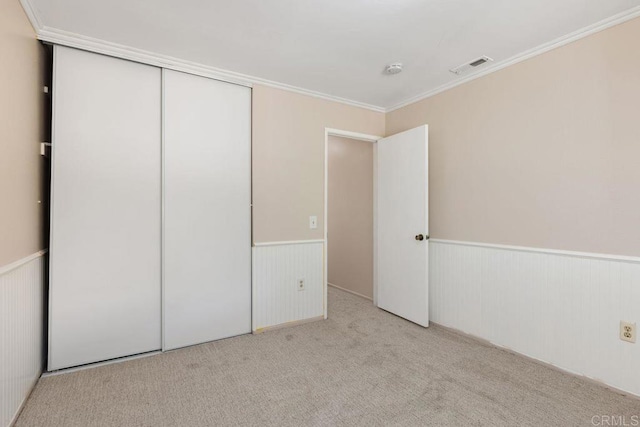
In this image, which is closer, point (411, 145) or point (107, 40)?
point (107, 40)

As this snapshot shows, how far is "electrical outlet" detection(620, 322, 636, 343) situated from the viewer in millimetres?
1920

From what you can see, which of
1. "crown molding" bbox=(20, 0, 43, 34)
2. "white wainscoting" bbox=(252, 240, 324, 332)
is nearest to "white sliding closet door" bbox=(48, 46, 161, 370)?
"crown molding" bbox=(20, 0, 43, 34)

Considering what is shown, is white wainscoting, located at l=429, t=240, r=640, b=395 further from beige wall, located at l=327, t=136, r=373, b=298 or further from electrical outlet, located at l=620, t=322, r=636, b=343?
beige wall, located at l=327, t=136, r=373, b=298

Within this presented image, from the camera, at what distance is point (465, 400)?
189 cm

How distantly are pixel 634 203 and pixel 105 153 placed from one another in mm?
3711

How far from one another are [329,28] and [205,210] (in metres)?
1.78

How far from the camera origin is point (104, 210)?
233cm

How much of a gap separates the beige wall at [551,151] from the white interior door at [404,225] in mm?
238

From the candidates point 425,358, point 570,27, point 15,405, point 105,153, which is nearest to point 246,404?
point 15,405

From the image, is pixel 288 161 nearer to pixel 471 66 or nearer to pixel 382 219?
pixel 382 219

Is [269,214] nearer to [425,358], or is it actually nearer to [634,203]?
[425,358]

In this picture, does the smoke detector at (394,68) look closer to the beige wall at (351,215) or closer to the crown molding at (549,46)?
the crown molding at (549,46)

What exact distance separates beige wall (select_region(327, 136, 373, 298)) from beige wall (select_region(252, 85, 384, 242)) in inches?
36.6

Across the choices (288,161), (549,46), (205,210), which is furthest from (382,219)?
(549,46)
